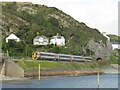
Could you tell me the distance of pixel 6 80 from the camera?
110 m

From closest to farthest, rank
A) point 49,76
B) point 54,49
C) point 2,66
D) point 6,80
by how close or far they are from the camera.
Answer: point 6,80, point 2,66, point 49,76, point 54,49

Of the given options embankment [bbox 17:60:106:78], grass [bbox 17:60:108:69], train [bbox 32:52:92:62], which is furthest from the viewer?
train [bbox 32:52:92:62]

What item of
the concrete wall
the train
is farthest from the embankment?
the train

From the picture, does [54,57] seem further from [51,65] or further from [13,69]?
[13,69]

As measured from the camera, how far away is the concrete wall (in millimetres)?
117756

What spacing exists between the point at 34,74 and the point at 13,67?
7.42 m

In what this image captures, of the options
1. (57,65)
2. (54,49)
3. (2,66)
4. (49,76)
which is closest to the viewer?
(2,66)

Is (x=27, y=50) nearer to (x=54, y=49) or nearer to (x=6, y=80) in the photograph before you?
(x=54, y=49)

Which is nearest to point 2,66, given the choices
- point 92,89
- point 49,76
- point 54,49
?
point 49,76

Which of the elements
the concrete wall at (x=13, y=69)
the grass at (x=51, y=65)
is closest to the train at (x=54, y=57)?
the grass at (x=51, y=65)

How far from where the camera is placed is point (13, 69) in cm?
11944

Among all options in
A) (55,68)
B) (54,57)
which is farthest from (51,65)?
(54,57)

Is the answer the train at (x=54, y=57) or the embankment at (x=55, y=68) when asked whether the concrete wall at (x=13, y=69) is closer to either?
Result: the embankment at (x=55, y=68)

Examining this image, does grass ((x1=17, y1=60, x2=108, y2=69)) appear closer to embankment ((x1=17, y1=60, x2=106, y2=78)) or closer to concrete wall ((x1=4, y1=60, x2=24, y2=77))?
embankment ((x1=17, y1=60, x2=106, y2=78))
